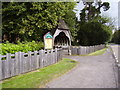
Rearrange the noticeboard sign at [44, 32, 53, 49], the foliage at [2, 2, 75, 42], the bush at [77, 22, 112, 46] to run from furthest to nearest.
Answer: the bush at [77, 22, 112, 46]
the foliage at [2, 2, 75, 42]
the noticeboard sign at [44, 32, 53, 49]

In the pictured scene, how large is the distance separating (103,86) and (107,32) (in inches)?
1343

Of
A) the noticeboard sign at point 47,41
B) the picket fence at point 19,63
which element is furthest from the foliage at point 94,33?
the picket fence at point 19,63

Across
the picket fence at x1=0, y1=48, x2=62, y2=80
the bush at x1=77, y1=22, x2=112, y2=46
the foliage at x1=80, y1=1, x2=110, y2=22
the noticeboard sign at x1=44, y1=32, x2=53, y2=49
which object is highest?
the foliage at x1=80, y1=1, x2=110, y2=22

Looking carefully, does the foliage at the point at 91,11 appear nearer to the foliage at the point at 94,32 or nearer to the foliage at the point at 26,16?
the foliage at the point at 94,32

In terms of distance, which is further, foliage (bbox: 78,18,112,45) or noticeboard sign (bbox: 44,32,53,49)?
foliage (bbox: 78,18,112,45)

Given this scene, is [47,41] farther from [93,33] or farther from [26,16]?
[93,33]

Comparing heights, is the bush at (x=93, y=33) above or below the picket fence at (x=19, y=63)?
above

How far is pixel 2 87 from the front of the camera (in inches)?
211

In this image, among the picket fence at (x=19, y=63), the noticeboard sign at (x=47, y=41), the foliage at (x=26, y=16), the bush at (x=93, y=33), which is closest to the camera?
the picket fence at (x=19, y=63)

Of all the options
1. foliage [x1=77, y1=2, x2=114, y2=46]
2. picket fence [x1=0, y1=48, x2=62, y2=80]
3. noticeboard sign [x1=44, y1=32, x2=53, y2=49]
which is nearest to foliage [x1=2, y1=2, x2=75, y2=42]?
noticeboard sign [x1=44, y1=32, x2=53, y2=49]

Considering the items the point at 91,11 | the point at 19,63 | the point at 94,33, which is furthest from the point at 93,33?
the point at 19,63

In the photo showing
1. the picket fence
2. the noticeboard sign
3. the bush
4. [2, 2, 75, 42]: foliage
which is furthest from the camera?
the bush

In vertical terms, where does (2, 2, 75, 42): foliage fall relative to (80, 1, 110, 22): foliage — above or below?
below

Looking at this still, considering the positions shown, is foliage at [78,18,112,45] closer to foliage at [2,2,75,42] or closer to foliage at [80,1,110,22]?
foliage at [80,1,110,22]
